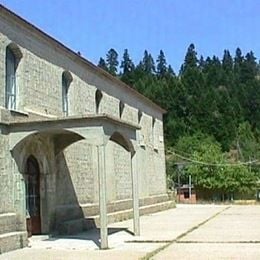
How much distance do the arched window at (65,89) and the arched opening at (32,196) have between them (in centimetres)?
346

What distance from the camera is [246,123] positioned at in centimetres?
8288

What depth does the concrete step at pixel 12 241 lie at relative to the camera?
14.4 meters

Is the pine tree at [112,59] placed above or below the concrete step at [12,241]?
above

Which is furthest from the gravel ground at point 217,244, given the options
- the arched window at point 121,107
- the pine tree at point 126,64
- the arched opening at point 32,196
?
the pine tree at point 126,64

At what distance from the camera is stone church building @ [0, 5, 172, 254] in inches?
600

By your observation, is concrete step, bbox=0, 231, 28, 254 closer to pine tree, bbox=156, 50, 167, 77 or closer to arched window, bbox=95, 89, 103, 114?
arched window, bbox=95, 89, 103, 114

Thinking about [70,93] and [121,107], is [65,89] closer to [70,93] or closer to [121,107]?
[70,93]

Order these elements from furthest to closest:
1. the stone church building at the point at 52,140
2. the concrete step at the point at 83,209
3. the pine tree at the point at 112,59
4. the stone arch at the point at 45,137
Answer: the pine tree at the point at 112,59
the concrete step at the point at 83,209
the stone arch at the point at 45,137
the stone church building at the point at 52,140

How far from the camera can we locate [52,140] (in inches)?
714

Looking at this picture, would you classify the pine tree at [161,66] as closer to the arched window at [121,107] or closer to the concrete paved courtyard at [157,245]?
the arched window at [121,107]

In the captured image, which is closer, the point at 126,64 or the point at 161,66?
the point at 126,64

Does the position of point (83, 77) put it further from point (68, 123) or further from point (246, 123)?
point (246, 123)

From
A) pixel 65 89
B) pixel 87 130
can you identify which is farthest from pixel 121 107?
pixel 87 130

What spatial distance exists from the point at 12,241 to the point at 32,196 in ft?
8.61
